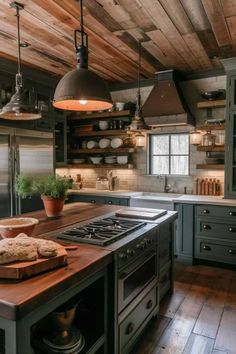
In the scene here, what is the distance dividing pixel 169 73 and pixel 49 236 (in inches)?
132

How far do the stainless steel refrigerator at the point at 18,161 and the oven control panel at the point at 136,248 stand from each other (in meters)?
2.34

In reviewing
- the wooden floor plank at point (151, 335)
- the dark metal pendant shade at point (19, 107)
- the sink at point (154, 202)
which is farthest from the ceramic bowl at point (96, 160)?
the wooden floor plank at point (151, 335)

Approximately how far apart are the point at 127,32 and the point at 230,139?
1976 millimetres

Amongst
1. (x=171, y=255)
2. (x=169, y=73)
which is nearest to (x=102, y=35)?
(x=169, y=73)

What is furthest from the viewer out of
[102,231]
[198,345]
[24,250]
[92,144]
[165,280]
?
[92,144]

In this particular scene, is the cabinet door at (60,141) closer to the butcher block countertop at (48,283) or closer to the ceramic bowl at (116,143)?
the ceramic bowl at (116,143)

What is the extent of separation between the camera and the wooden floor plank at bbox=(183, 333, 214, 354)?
6.85 feet

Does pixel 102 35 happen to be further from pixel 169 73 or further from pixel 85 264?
pixel 85 264

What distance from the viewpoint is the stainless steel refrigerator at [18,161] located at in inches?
148

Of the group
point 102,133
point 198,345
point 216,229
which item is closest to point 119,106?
point 102,133

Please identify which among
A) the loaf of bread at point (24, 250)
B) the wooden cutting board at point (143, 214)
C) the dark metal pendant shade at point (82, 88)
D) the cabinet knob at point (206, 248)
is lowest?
the cabinet knob at point (206, 248)

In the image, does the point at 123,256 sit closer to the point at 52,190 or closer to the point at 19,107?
the point at 52,190

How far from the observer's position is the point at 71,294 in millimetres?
1371

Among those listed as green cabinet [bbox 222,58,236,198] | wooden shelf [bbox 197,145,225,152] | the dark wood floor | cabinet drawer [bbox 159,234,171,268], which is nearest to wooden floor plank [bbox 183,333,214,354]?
the dark wood floor
